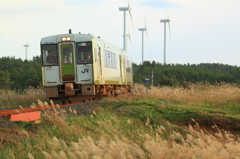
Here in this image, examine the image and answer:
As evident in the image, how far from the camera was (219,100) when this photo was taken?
15688 mm

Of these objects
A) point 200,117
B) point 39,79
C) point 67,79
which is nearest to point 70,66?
point 67,79

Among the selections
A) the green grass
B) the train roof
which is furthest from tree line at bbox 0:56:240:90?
the green grass

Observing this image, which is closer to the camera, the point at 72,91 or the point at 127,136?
the point at 127,136

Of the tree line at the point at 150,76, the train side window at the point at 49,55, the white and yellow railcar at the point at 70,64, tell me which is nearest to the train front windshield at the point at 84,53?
the white and yellow railcar at the point at 70,64

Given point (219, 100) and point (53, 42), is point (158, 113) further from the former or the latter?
point (53, 42)

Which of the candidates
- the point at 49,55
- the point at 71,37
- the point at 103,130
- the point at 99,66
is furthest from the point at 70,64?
the point at 103,130

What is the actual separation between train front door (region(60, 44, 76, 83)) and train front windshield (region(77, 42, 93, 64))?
1.10 ft

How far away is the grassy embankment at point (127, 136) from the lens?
14.1 feet

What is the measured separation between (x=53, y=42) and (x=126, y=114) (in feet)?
23.2

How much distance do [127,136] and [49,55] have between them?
9659 mm

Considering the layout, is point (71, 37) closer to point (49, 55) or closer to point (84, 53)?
point (84, 53)

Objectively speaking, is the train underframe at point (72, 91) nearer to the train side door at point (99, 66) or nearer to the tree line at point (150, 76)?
the train side door at point (99, 66)

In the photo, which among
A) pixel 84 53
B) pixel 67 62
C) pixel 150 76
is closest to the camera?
pixel 84 53

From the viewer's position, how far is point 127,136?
7316 mm
